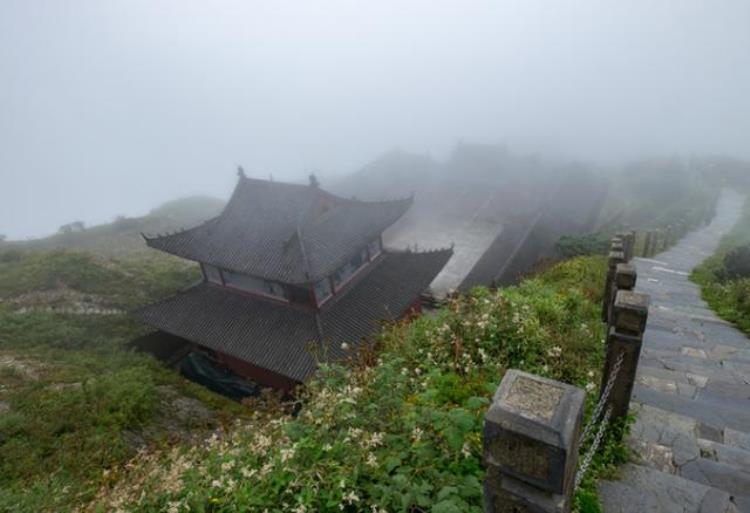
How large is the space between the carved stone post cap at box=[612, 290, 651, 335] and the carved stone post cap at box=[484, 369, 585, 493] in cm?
254

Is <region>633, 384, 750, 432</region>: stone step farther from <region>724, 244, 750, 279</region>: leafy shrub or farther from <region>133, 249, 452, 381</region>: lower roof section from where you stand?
<region>724, 244, 750, 279</region>: leafy shrub

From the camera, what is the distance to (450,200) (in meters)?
51.2

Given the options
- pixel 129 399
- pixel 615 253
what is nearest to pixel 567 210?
pixel 615 253

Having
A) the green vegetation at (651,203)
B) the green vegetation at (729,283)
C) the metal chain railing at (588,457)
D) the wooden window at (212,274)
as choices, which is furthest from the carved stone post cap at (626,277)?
the green vegetation at (651,203)

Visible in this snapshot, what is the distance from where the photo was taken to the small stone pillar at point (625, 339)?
4.79 meters

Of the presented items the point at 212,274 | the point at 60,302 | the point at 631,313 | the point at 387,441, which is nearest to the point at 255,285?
the point at 212,274

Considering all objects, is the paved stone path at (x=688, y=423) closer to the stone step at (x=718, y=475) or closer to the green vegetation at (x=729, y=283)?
the stone step at (x=718, y=475)

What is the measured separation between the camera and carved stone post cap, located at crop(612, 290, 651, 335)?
4.75 metres

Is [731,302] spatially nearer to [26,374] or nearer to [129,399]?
[129,399]

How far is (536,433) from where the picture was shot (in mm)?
2463

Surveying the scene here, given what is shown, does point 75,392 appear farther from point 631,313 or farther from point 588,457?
point 631,313

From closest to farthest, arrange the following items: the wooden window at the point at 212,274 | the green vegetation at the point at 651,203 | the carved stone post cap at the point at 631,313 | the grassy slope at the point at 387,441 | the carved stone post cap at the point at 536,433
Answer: the carved stone post cap at the point at 536,433
the grassy slope at the point at 387,441
the carved stone post cap at the point at 631,313
the wooden window at the point at 212,274
the green vegetation at the point at 651,203

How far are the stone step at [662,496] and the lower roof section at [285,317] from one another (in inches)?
439

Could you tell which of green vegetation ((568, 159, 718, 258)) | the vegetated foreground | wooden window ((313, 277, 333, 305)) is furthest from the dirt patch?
green vegetation ((568, 159, 718, 258))
